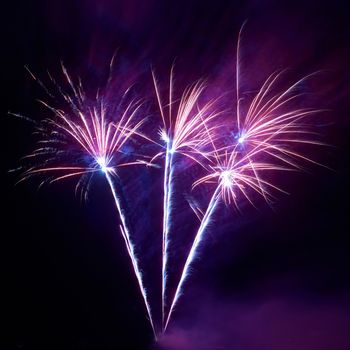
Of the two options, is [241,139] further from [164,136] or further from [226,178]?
[164,136]

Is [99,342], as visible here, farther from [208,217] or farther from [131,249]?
[208,217]

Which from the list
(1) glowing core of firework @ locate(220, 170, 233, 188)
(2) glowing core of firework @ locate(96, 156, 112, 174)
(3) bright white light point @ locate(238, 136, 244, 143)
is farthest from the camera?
(1) glowing core of firework @ locate(220, 170, 233, 188)

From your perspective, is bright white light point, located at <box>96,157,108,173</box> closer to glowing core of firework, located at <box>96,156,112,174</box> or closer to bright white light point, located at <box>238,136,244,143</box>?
glowing core of firework, located at <box>96,156,112,174</box>

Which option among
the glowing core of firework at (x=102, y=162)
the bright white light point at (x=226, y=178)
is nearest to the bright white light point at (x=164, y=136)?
the glowing core of firework at (x=102, y=162)

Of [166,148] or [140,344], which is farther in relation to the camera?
[140,344]

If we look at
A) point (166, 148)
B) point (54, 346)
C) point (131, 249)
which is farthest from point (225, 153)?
point (54, 346)

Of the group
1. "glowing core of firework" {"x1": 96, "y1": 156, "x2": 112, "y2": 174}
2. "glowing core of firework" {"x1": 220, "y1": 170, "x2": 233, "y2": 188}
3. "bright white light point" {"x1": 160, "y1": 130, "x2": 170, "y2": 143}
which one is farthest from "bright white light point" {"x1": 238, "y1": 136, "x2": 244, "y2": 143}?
"glowing core of firework" {"x1": 96, "y1": 156, "x2": 112, "y2": 174}

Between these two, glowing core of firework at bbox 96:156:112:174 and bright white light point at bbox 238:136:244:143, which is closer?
bright white light point at bbox 238:136:244:143

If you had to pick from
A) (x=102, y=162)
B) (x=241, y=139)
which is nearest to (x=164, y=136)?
(x=102, y=162)

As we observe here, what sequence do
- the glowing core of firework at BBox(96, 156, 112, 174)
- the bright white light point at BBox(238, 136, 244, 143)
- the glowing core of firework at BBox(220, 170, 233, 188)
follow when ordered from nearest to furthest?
the bright white light point at BBox(238, 136, 244, 143), the glowing core of firework at BBox(96, 156, 112, 174), the glowing core of firework at BBox(220, 170, 233, 188)

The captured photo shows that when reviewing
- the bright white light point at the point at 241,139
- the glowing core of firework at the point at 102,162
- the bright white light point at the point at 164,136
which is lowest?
the bright white light point at the point at 241,139

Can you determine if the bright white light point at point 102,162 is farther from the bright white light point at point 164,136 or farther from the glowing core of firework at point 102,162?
the bright white light point at point 164,136
